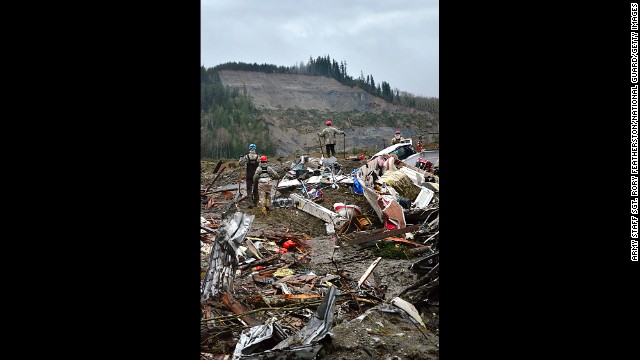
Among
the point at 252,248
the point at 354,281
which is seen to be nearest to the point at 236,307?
the point at 354,281

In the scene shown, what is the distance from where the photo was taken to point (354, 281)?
761 cm

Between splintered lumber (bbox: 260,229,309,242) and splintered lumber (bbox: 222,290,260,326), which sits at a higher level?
splintered lumber (bbox: 260,229,309,242)

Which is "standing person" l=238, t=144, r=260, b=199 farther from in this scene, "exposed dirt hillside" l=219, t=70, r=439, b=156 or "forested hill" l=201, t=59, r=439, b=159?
"exposed dirt hillside" l=219, t=70, r=439, b=156

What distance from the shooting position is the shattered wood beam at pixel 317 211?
12.0 metres

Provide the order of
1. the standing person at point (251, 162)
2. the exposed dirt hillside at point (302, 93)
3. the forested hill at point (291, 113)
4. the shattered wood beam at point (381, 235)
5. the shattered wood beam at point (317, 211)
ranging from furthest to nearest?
1. the exposed dirt hillside at point (302, 93)
2. the forested hill at point (291, 113)
3. the standing person at point (251, 162)
4. the shattered wood beam at point (317, 211)
5. the shattered wood beam at point (381, 235)

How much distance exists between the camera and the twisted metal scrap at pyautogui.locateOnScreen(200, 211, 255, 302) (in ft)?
18.6

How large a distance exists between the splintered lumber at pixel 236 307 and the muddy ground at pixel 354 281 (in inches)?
13.4

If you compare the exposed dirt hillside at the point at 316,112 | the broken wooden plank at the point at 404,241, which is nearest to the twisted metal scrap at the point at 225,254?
the broken wooden plank at the point at 404,241

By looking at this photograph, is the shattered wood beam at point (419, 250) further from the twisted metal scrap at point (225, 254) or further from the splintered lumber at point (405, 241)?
the twisted metal scrap at point (225, 254)

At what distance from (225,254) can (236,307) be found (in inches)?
29.5

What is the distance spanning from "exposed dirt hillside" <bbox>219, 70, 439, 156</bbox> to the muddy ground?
110ft

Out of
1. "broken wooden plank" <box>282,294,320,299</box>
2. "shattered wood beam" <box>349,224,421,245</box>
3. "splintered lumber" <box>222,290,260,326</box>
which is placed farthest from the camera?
"shattered wood beam" <box>349,224,421,245</box>

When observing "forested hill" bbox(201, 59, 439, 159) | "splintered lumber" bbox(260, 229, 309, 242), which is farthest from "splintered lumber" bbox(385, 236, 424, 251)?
"forested hill" bbox(201, 59, 439, 159)

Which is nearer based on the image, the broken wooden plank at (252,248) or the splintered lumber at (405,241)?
the broken wooden plank at (252,248)
